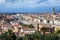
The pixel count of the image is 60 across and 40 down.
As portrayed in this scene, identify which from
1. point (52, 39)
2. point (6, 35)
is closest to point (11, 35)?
point (6, 35)

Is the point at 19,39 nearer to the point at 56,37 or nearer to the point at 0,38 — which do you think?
the point at 0,38

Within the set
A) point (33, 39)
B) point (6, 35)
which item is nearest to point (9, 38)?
point (6, 35)

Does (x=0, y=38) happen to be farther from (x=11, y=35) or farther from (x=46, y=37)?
(x=46, y=37)

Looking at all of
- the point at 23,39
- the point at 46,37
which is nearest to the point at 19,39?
the point at 23,39

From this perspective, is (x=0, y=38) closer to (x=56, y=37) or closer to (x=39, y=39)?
(x=39, y=39)

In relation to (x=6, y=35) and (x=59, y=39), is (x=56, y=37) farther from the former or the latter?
(x=6, y=35)

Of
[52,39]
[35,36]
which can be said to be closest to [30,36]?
[35,36]
